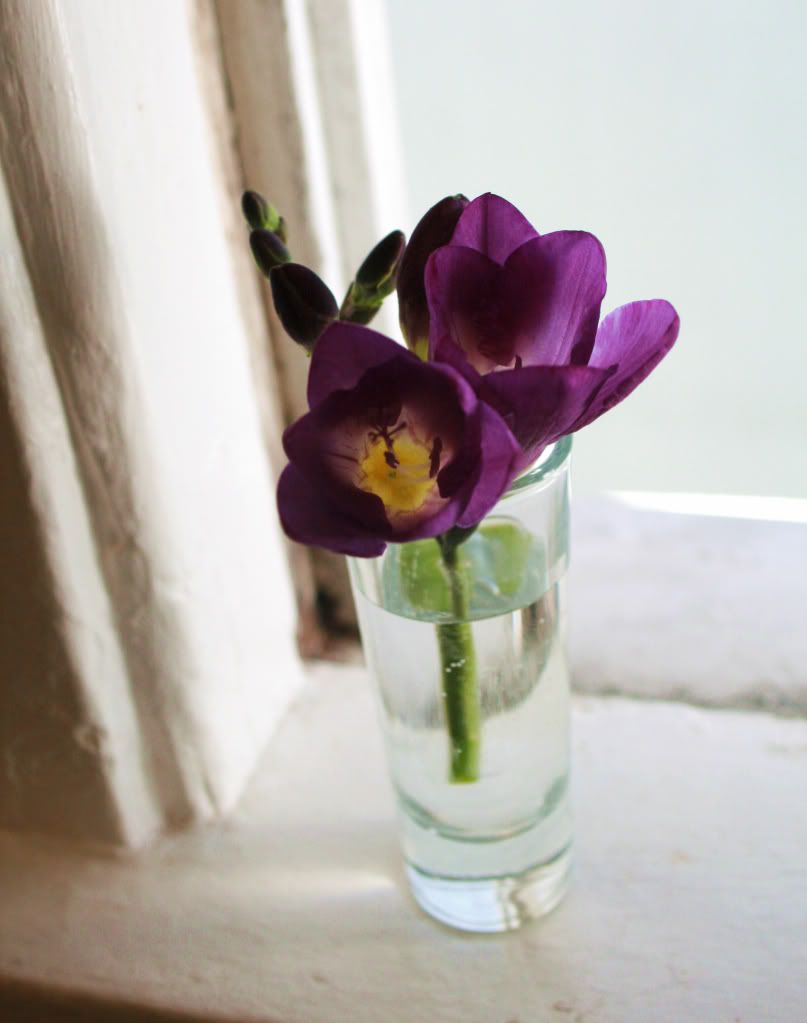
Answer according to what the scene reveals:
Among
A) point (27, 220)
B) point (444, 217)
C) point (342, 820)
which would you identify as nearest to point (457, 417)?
point (444, 217)

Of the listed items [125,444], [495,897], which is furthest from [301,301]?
[495,897]

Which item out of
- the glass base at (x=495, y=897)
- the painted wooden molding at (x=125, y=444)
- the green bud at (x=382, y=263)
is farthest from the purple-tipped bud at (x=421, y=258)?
the glass base at (x=495, y=897)

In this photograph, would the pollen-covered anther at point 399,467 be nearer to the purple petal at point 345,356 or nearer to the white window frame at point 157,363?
the purple petal at point 345,356

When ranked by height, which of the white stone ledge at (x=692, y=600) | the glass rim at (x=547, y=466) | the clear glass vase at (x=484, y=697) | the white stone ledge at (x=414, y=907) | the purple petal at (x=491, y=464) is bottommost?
the white stone ledge at (x=414, y=907)

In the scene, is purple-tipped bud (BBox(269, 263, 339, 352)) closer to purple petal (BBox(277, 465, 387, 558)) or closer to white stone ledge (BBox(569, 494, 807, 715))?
purple petal (BBox(277, 465, 387, 558))

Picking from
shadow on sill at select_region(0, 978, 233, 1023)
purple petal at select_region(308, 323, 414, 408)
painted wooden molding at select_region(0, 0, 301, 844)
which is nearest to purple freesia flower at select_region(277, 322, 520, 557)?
purple petal at select_region(308, 323, 414, 408)

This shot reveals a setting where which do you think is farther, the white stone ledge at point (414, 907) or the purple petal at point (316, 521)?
the white stone ledge at point (414, 907)
